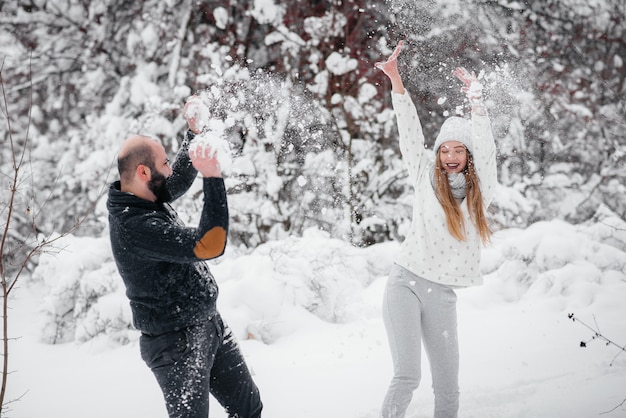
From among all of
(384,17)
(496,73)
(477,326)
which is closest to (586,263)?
(477,326)

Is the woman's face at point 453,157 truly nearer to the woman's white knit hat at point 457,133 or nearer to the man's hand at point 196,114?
the woman's white knit hat at point 457,133

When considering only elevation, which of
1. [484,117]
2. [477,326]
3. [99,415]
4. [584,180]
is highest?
[484,117]

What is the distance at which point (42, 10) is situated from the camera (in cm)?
718

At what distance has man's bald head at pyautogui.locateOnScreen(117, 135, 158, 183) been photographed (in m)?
1.97

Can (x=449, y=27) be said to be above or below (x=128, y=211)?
above

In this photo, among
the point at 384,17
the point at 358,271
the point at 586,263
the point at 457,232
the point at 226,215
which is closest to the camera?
the point at 226,215

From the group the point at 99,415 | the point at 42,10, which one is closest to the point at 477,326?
the point at 99,415

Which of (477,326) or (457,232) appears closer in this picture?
(457,232)

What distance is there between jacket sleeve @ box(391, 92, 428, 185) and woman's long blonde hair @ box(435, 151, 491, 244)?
0.09 metres

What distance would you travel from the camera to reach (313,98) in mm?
6746

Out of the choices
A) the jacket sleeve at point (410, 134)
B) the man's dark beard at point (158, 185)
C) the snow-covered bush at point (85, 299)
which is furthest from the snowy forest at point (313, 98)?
the man's dark beard at point (158, 185)

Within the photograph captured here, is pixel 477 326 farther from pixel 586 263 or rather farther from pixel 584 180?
pixel 584 180

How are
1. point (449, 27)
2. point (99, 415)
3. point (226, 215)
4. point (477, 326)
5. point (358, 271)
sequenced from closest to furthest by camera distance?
point (226, 215) → point (99, 415) → point (477, 326) → point (358, 271) → point (449, 27)

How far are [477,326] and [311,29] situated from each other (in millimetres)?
4355
